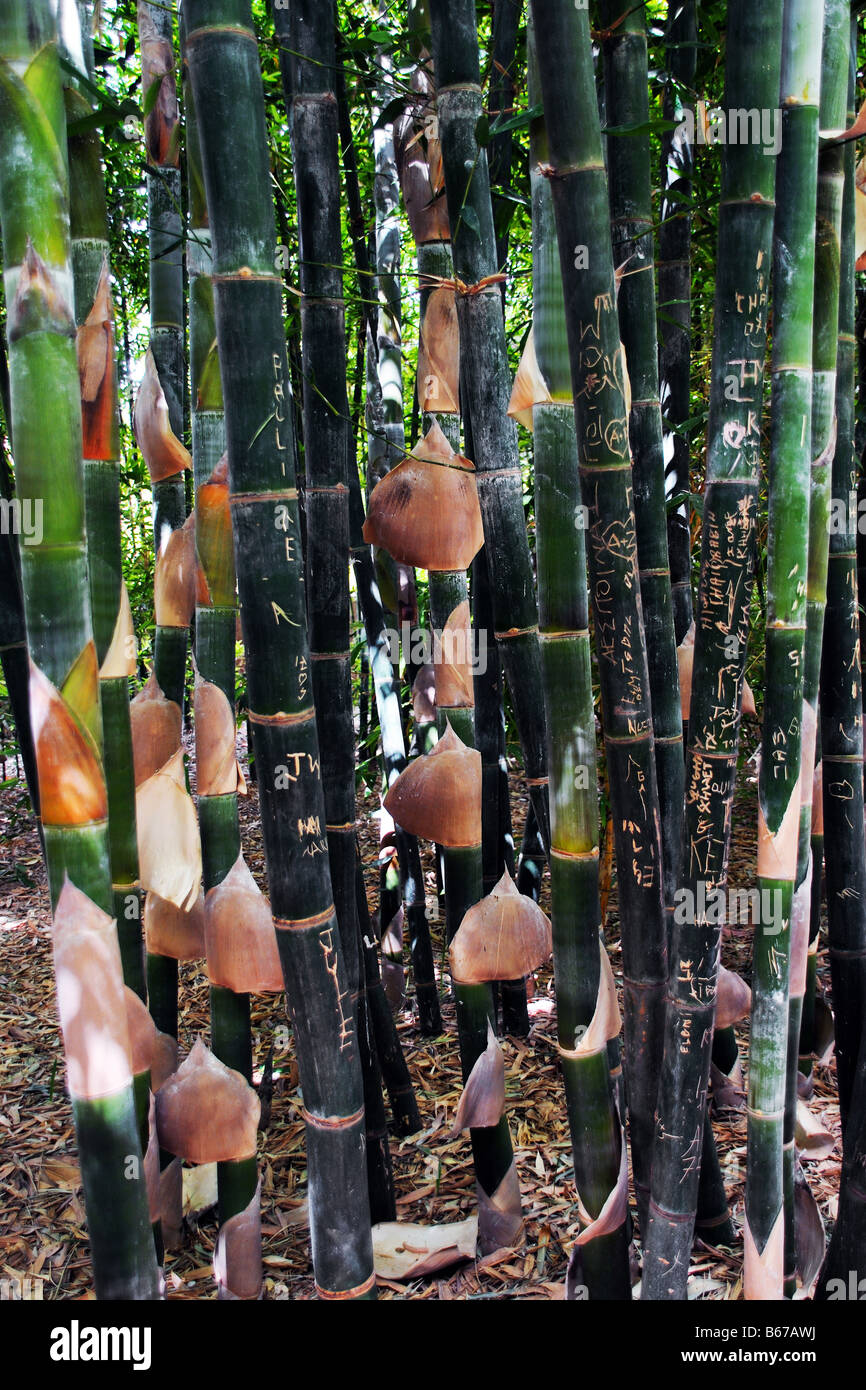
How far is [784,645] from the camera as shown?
117 centimetres

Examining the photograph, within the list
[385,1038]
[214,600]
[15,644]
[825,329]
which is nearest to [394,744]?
[385,1038]

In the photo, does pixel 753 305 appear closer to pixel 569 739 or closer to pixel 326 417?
pixel 569 739

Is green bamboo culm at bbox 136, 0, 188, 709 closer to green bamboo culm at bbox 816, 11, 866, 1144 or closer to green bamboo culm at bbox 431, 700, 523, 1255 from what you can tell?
green bamboo culm at bbox 431, 700, 523, 1255

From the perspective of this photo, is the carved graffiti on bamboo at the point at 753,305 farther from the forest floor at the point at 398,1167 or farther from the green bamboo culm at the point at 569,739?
the forest floor at the point at 398,1167

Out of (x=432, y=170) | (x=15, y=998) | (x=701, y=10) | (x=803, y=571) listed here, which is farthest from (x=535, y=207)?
(x=15, y=998)

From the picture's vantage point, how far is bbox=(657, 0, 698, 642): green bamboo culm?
1809 millimetres

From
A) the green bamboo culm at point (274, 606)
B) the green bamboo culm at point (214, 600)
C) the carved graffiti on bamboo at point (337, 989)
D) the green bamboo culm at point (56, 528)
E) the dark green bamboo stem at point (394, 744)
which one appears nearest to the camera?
the green bamboo culm at point (56, 528)

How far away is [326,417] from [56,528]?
2.17 feet

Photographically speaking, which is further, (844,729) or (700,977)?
(844,729)

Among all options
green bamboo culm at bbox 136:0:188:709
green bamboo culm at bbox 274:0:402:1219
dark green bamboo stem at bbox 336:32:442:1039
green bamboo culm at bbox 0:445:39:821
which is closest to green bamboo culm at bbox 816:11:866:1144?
green bamboo culm at bbox 274:0:402:1219

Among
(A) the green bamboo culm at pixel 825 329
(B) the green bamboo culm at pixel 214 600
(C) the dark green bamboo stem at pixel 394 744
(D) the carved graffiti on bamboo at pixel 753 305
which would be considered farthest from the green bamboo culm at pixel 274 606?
(C) the dark green bamboo stem at pixel 394 744

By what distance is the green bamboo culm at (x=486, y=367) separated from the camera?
1.21 m

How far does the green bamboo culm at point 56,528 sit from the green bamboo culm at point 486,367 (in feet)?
1.71
